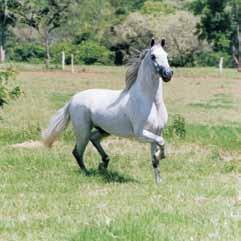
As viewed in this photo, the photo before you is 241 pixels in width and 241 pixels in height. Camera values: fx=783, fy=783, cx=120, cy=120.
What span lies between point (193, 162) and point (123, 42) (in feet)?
182

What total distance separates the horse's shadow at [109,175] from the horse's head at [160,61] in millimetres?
1670

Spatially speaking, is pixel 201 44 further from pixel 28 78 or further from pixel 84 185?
pixel 84 185

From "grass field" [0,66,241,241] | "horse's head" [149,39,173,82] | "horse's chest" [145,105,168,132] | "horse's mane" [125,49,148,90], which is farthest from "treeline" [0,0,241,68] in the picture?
"horse's head" [149,39,173,82]

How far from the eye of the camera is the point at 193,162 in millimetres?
13297

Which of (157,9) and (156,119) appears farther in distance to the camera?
(157,9)

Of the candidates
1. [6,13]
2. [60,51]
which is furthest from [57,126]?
[60,51]

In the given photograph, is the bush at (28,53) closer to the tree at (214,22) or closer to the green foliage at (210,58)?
the green foliage at (210,58)

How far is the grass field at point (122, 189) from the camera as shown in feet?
22.5

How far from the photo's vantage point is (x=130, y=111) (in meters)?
11.3

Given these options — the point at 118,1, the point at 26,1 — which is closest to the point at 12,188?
the point at 26,1

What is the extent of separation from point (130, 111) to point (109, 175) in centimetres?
102

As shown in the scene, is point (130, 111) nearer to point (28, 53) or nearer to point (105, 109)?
point (105, 109)

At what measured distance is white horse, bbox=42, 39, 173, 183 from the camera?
1097cm

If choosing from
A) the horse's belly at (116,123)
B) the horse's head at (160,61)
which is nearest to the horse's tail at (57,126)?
the horse's belly at (116,123)
